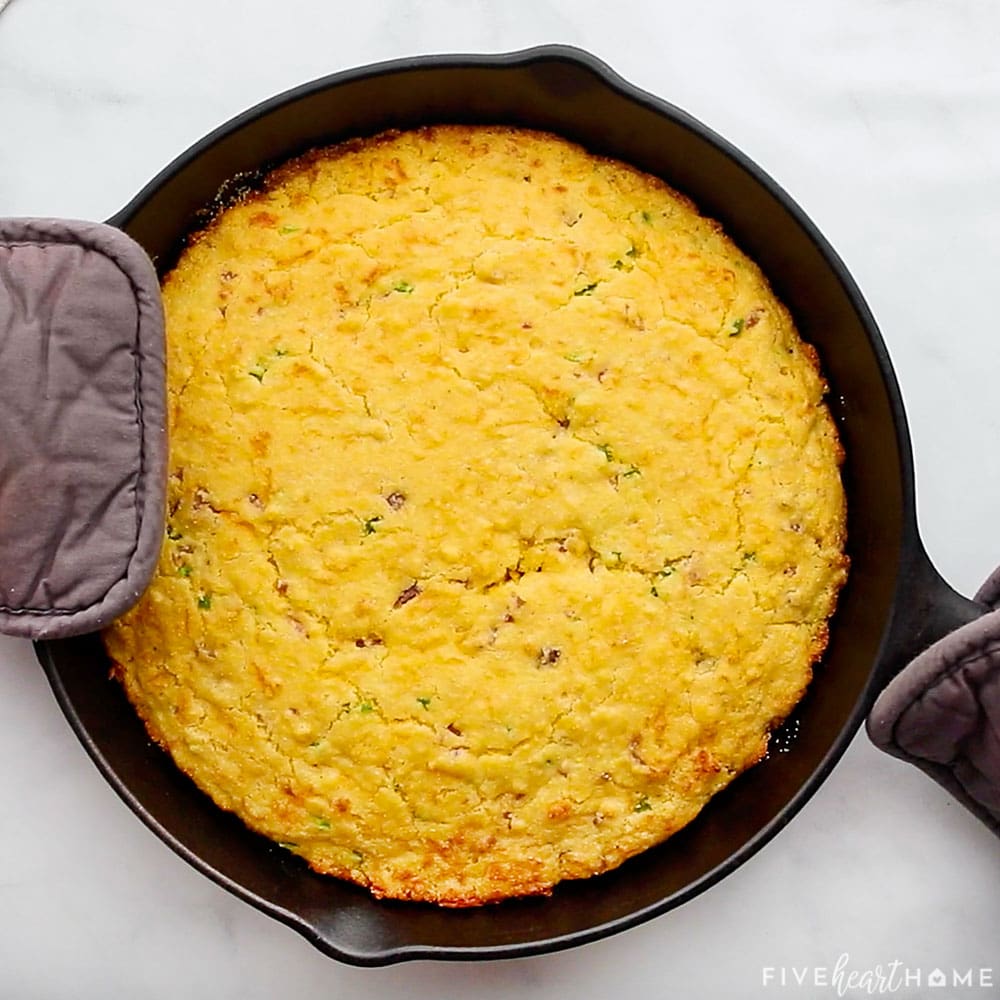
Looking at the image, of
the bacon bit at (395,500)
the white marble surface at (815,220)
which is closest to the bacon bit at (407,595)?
the bacon bit at (395,500)

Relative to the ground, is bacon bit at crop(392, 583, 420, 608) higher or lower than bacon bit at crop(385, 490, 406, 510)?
lower

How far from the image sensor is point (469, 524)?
1890mm

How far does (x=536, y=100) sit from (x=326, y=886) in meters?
1.21

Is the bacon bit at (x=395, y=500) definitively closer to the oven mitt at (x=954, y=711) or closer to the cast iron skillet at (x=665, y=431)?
the cast iron skillet at (x=665, y=431)

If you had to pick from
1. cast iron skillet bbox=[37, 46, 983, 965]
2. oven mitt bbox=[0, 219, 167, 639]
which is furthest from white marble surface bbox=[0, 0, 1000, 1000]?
oven mitt bbox=[0, 219, 167, 639]

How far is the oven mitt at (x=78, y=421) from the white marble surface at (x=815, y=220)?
1.35 ft

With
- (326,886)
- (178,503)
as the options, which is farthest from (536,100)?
(326,886)

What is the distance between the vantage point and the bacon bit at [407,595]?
6.25 feet

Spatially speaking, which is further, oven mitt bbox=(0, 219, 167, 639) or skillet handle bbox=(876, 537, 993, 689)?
skillet handle bbox=(876, 537, 993, 689)

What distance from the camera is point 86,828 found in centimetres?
215

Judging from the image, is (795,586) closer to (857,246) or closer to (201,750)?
(857,246)

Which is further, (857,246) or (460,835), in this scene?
(857,246)

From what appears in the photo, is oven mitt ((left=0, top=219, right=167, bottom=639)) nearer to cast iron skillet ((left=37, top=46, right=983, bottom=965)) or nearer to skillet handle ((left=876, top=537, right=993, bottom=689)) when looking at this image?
cast iron skillet ((left=37, top=46, right=983, bottom=965))

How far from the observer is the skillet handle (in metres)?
1.85
